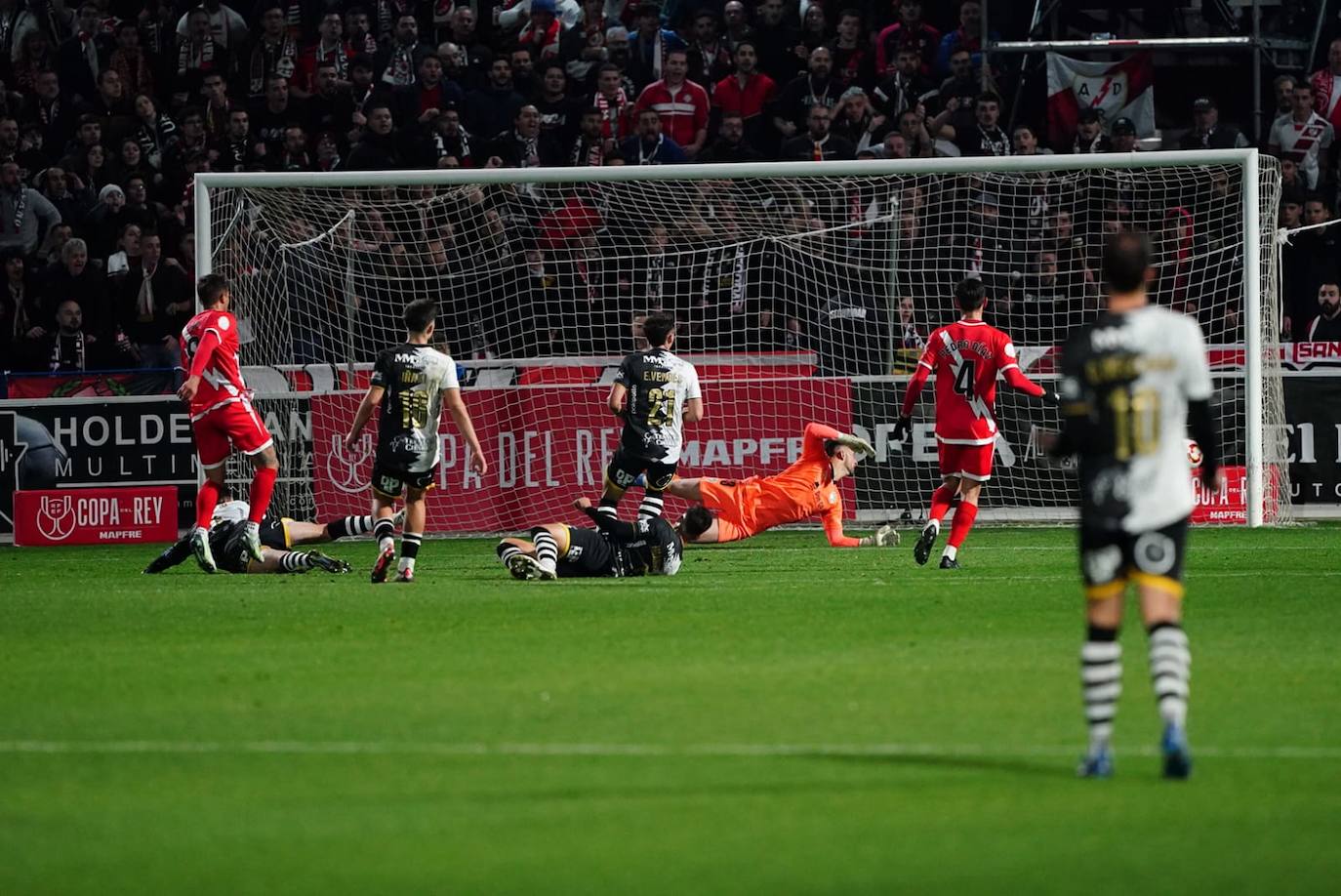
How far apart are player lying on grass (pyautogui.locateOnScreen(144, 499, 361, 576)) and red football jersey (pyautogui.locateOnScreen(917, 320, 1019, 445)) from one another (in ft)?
14.4

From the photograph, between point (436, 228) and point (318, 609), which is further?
point (436, 228)

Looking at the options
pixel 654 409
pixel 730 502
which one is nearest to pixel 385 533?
pixel 654 409

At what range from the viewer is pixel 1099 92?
22938 millimetres

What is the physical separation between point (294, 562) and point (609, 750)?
8535 mm

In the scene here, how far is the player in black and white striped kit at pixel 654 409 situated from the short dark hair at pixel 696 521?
50.8 inches

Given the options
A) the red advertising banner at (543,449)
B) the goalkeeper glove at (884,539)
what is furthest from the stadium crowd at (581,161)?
the goalkeeper glove at (884,539)

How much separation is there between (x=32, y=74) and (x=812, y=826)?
22.9 m

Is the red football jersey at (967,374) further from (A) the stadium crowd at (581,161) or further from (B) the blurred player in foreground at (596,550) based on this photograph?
(A) the stadium crowd at (581,161)

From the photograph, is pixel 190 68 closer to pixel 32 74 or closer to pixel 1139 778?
pixel 32 74

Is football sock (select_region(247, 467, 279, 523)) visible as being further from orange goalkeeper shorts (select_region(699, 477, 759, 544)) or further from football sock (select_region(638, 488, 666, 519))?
orange goalkeeper shorts (select_region(699, 477, 759, 544))

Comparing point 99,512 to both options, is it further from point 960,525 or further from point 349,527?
point 960,525

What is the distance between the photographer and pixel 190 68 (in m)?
25.8

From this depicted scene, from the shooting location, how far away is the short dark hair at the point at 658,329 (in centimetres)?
1547

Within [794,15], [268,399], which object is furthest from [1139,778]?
[794,15]
